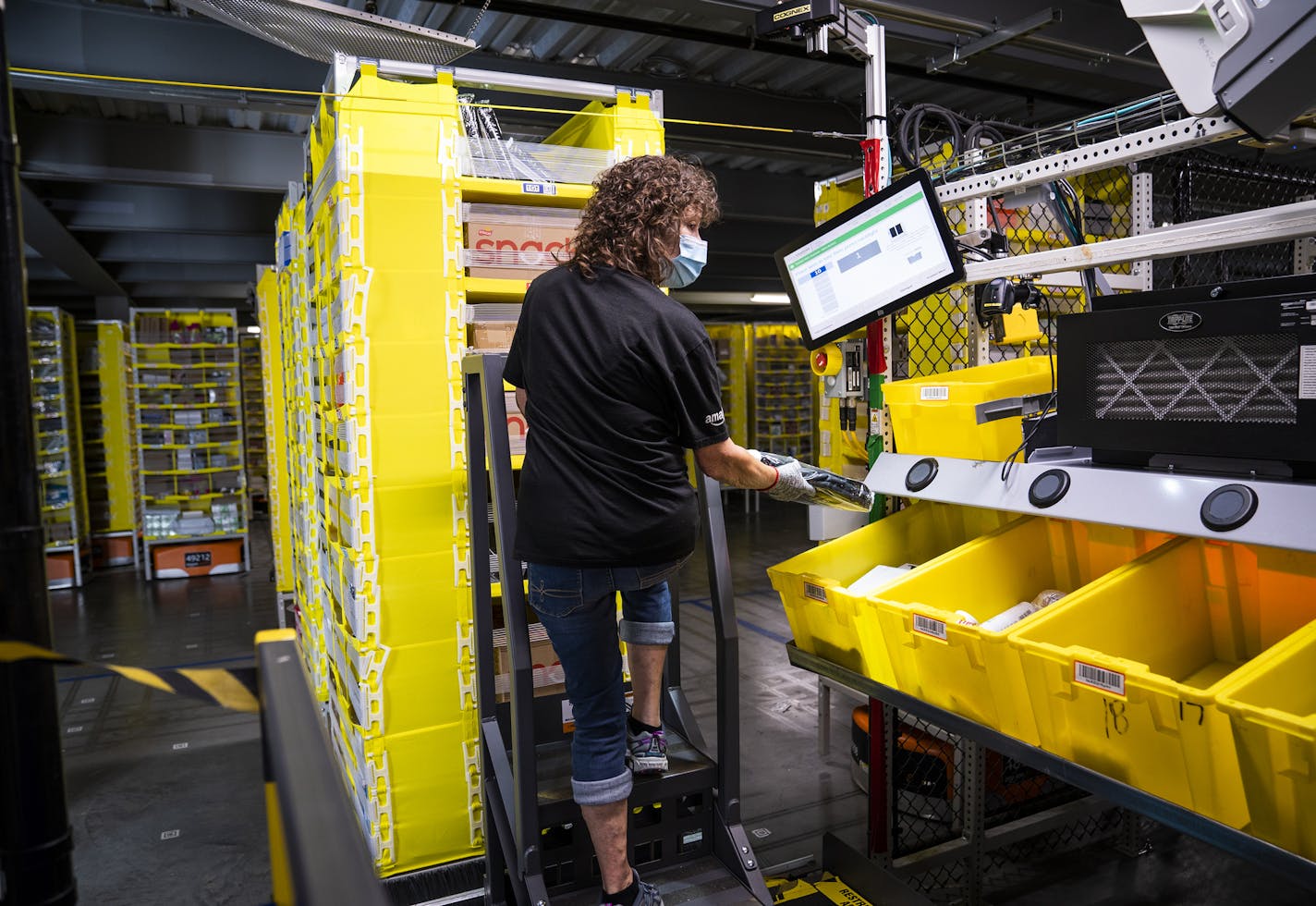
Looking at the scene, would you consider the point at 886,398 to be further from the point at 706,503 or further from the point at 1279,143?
the point at 1279,143

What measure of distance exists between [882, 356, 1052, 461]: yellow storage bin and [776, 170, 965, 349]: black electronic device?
0.27 metres

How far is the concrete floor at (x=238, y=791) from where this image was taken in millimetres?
3432

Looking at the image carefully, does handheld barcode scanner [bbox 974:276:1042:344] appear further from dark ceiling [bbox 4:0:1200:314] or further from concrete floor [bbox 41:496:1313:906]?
concrete floor [bbox 41:496:1313:906]

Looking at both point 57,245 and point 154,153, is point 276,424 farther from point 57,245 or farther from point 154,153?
point 57,245

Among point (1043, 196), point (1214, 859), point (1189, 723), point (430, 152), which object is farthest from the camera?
point (1214, 859)

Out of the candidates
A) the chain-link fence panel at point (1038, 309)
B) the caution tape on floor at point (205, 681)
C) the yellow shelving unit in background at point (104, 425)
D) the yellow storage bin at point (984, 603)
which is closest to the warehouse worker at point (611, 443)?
the yellow storage bin at point (984, 603)

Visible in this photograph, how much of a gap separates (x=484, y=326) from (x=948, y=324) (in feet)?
8.53

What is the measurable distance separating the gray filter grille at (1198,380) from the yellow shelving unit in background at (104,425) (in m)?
11.5

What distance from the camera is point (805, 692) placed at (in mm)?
5719

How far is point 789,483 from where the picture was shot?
239cm

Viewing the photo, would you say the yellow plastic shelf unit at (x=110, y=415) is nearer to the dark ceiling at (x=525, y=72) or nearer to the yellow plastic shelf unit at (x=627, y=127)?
the dark ceiling at (x=525, y=72)

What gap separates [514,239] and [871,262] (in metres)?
1.38

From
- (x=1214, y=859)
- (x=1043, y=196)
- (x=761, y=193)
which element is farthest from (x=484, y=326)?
(x=761, y=193)

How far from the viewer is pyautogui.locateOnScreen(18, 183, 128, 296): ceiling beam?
7.30 meters
